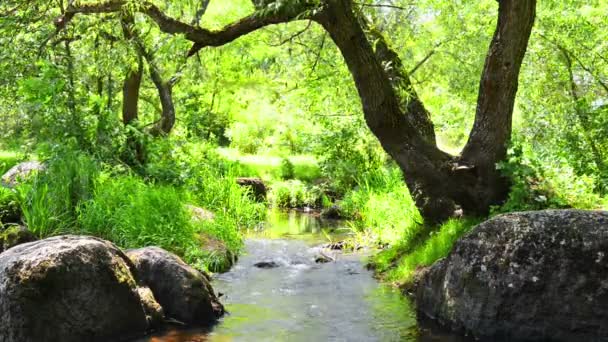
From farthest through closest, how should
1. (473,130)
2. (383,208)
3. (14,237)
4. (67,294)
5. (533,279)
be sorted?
(383,208)
(473,130)
(14,237)
(533,279)
(67,294)

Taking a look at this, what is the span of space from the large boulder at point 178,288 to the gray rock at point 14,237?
77.2 inches

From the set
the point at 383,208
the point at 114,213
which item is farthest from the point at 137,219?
the point at 383,208

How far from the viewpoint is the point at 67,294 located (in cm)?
568

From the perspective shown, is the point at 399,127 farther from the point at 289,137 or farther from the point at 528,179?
the point at 289,137

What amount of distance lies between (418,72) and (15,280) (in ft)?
75.7

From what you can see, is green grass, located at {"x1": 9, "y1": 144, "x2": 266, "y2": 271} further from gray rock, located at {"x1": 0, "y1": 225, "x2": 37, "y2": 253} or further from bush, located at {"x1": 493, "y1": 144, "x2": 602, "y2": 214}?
bush, located at {"x1": 493, "y1": 144, "x2": 602, "y2": 214}

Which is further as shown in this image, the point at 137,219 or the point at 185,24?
the point at 137,219

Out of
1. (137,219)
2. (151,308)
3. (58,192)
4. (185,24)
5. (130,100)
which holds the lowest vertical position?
(151,308)

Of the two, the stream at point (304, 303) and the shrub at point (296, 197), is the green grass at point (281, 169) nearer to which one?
Answer: the shrub at point (296, 197)

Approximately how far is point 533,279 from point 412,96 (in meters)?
4.07

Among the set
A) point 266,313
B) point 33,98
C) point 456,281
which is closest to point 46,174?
point 33,98

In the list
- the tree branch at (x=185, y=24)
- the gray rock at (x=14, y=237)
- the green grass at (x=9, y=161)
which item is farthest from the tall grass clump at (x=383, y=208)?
the green grass at (x=9, y=161)

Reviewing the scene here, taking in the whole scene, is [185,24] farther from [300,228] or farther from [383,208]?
[300,228]

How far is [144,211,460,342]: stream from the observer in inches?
250
